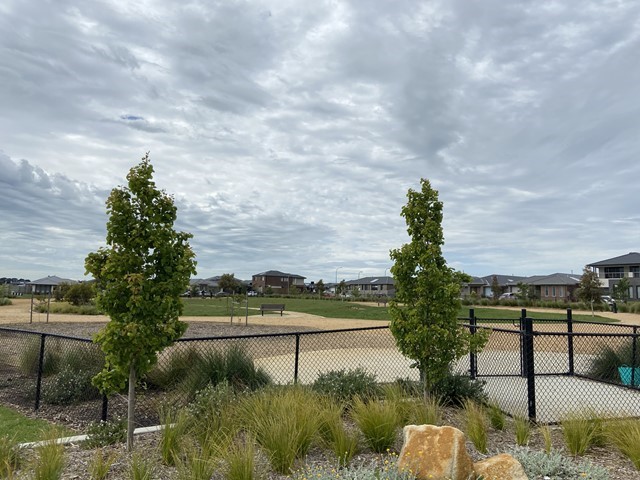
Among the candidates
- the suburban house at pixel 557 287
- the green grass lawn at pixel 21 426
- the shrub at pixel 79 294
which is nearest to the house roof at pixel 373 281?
the suburban house at pixel 557 287

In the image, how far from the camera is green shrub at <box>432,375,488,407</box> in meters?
7.14

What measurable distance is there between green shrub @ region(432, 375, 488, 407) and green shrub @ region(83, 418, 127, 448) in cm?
418

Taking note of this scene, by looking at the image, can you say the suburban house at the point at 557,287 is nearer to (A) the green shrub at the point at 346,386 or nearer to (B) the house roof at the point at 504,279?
(B) the house roof at the point at 504,279

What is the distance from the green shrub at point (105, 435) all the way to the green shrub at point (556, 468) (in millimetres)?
4190

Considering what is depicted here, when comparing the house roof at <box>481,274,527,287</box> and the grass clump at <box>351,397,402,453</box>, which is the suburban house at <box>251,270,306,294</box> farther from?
the grass clump at <box>351,397,402,453</box>

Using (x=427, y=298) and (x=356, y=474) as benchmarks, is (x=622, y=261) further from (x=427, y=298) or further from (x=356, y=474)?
(x=356, y=474)

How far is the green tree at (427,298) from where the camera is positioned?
689 cm

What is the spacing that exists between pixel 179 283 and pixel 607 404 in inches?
287

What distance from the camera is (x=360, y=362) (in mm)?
13062

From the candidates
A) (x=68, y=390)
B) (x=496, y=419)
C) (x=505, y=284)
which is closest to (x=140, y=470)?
(x=496, y=419)

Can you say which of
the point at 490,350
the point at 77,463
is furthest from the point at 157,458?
the point at 490,350

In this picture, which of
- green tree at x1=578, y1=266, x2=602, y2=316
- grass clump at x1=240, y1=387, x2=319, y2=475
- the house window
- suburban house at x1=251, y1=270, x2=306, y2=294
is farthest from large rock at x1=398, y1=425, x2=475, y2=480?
suburban house at x1=251, y1=270, x2=306, y2=294

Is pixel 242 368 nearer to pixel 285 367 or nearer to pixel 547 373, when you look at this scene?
pixel 285 367

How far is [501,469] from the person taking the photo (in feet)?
13.3
